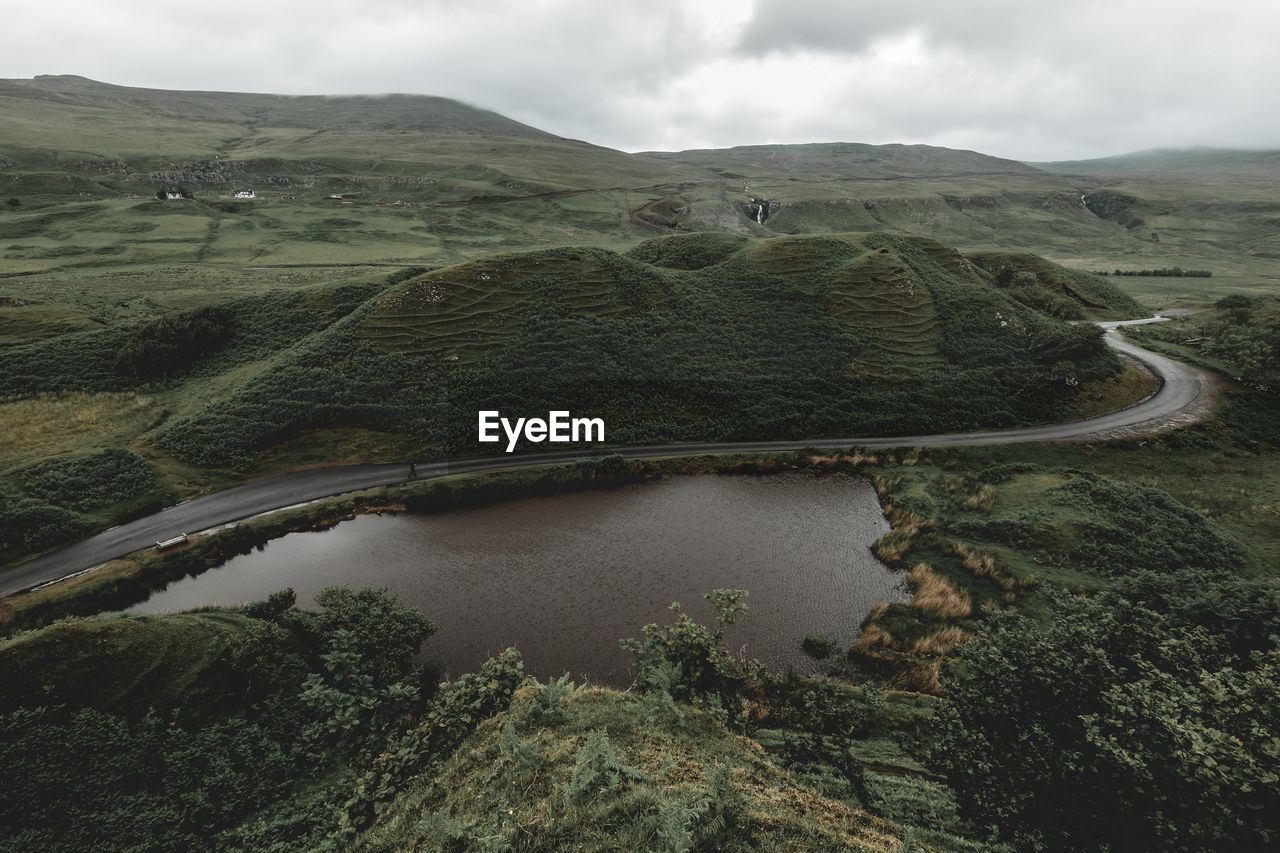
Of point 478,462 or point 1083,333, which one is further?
point 1083,333

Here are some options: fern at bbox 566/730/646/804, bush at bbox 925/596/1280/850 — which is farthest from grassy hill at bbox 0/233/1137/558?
fern at bbox 566/730/646/804

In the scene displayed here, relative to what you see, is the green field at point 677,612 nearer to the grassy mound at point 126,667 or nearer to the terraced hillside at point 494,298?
the grassy mound at point 126,667

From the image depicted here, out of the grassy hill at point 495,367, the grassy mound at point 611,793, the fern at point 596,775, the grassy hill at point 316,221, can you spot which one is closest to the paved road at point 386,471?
the grassy hill at point 495,367

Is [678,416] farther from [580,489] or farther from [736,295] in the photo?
[736,295]

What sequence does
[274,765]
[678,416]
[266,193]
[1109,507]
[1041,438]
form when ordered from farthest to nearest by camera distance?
[266,193] → [678,416] → [1041,438] → [1109,507] → [274,765]

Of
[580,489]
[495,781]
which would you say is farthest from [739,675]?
[580,489]

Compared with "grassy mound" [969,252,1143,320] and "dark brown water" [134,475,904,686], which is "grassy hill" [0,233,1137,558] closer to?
"dark brown water" [134,475,904,686]
